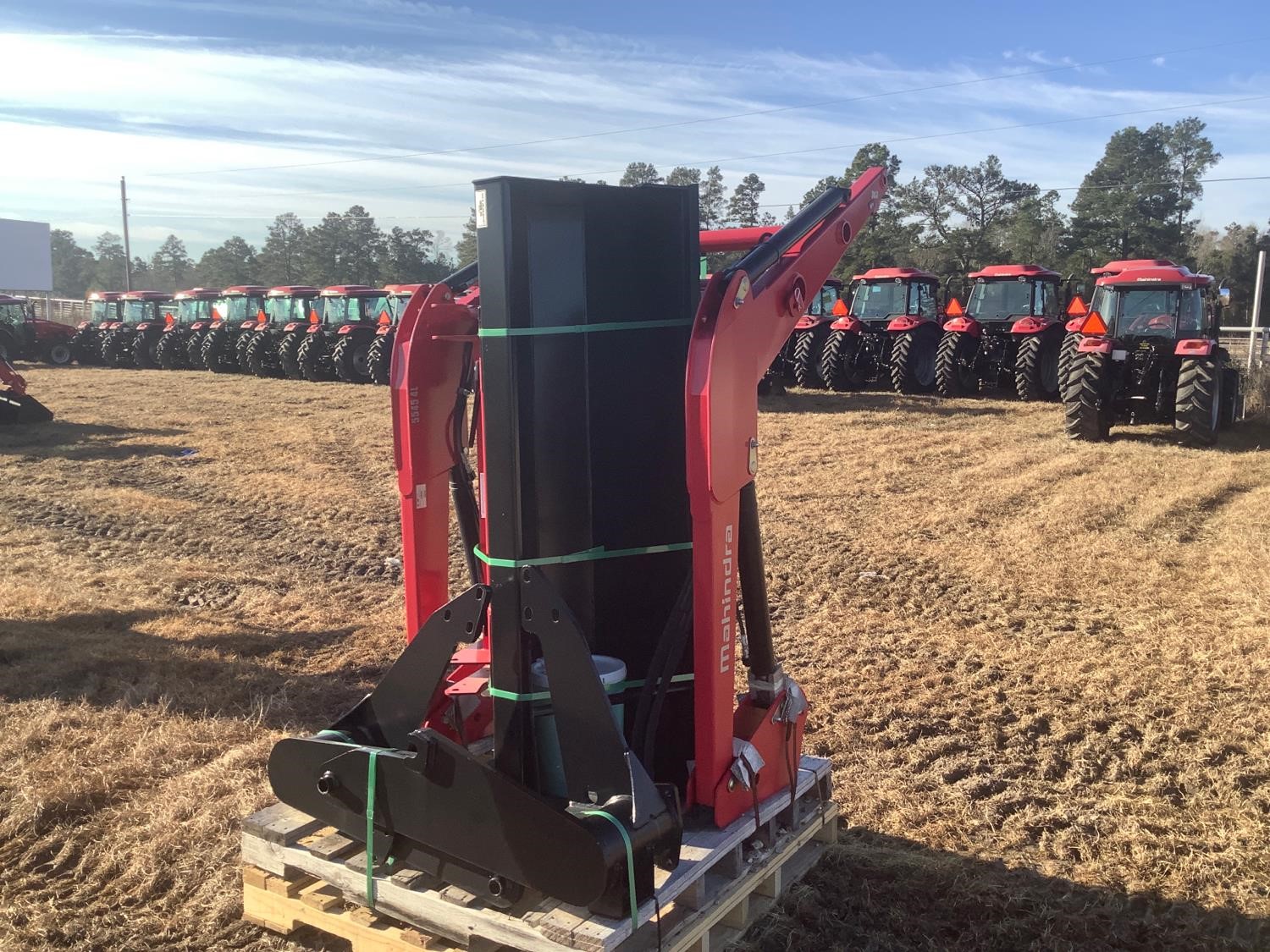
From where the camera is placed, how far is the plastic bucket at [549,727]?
274cm

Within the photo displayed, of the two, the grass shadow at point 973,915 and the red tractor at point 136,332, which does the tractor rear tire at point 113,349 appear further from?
the grass shadow at point 973,915

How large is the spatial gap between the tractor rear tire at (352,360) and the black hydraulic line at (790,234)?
19.3 m

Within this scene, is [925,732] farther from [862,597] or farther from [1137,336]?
[1137,336]

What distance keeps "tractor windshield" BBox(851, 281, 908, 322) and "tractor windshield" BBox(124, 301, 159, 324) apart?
20.8 m

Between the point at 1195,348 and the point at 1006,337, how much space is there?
553cm

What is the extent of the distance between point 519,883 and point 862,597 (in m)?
4.61

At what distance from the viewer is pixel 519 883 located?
7.88ft

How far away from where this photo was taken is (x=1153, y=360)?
12.4 meters

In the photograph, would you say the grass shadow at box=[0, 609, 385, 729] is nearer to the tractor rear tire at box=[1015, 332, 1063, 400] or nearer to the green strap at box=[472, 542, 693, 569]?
→ the green strap at box=[472, 542, 693, 569]

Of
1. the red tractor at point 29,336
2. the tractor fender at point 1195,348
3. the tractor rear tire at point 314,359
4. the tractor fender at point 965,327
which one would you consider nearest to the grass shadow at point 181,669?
the tractor fender at point 1195,348

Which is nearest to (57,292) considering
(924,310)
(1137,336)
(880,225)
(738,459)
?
(880,225)

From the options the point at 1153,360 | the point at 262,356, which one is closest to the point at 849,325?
the point at 1153,360

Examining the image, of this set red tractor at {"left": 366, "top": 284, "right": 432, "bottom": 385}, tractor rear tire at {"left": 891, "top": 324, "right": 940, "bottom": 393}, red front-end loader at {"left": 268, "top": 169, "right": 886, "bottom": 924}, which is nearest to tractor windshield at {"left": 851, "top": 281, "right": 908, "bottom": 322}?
tractor rear tire at {"left": 891, "top": 324, "right": 940, "bottom": 393}

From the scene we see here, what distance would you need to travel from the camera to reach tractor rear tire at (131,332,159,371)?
2753 centimetres
